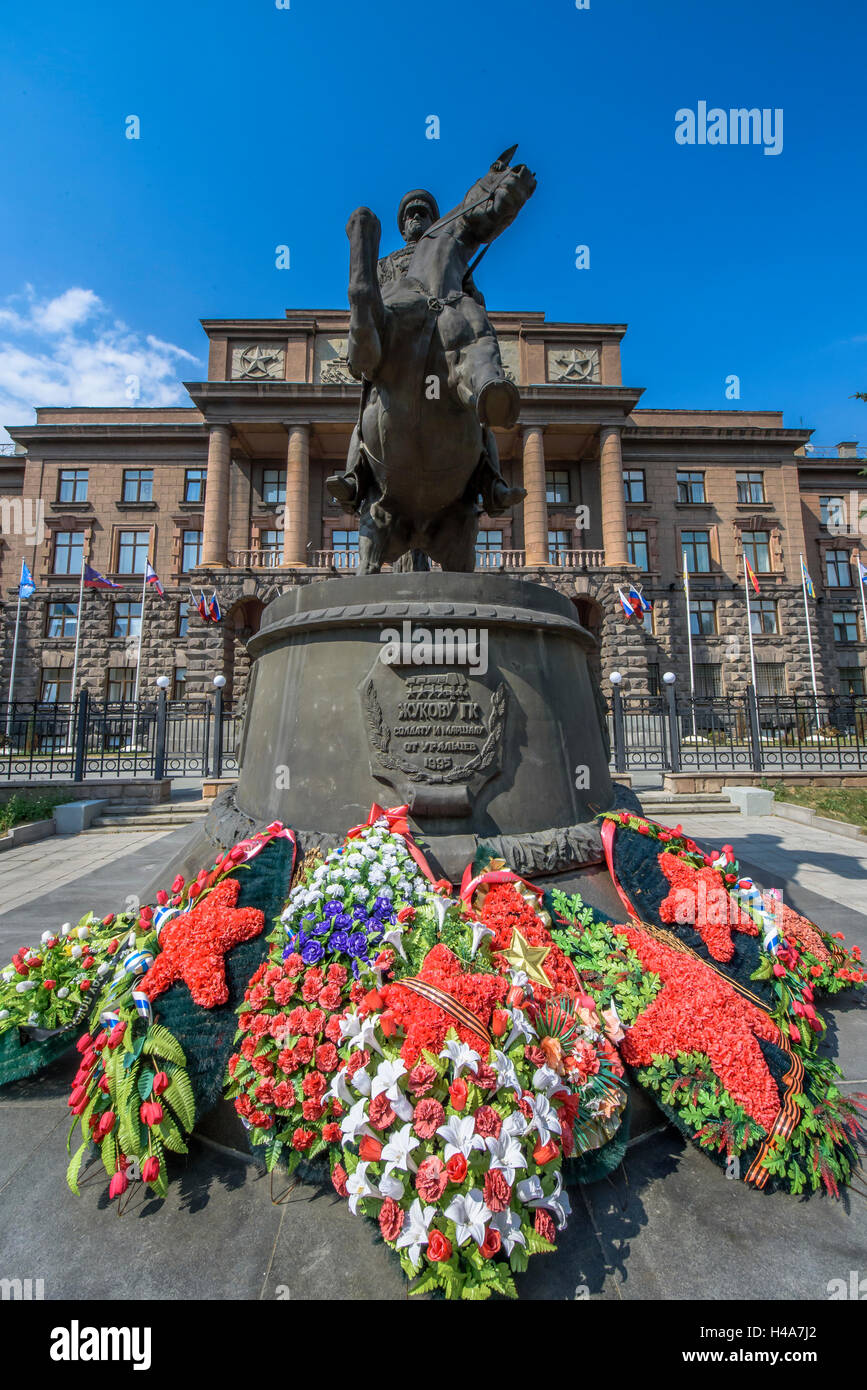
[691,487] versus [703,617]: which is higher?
[691,487]

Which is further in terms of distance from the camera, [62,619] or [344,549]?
[62,619]

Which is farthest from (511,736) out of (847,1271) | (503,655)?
(847,1271)

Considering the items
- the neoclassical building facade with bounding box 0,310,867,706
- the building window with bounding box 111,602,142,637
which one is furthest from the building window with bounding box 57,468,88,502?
the building window with bounding box 111,602,142,637

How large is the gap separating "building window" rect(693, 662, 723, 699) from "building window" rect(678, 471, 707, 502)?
9330 mm

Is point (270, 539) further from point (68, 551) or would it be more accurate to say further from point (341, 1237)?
point (341, 1237)


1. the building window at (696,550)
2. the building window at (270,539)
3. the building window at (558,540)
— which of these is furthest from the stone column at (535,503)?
the building window at (270,539)

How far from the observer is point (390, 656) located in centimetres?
369

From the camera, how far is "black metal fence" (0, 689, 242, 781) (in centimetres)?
1373

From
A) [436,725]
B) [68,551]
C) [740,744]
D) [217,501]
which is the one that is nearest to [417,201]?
[436,725]

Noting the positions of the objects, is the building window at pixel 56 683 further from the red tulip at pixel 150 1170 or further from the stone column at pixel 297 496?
the red tulip at pixel 150 1170

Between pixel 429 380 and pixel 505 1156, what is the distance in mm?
4461

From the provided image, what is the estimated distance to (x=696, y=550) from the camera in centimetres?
3325

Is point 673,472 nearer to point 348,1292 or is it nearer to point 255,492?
point 255,492

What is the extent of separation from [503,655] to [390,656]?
27.2 inches
